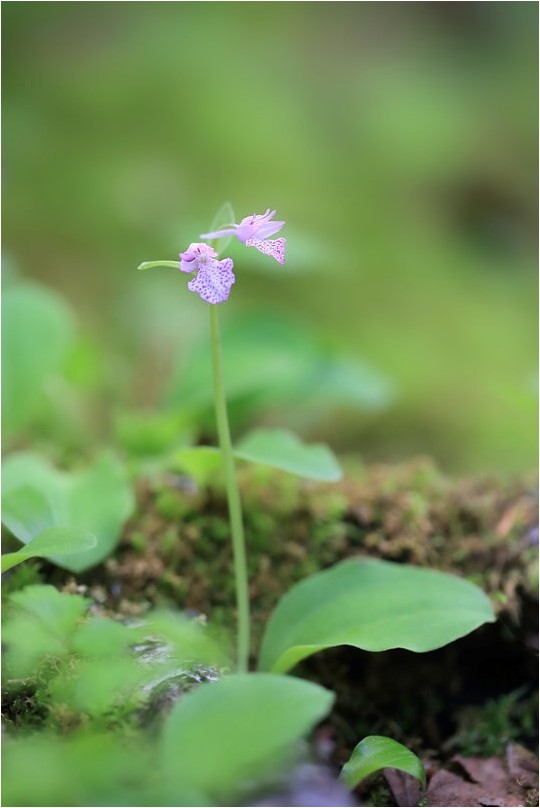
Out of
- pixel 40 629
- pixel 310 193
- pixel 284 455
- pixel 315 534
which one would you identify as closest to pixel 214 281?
pixel 284 455

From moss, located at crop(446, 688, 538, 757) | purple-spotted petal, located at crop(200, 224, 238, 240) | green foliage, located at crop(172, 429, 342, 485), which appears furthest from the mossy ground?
purple-spotted petal, located at crop(200, 224, 238, 240)

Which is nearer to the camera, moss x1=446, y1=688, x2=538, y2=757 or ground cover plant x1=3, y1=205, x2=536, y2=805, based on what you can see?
ground cover plant x1=3, y1=205, x2=536, y2=805

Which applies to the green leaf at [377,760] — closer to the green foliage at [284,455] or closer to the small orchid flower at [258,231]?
the green foliage at [284,455]

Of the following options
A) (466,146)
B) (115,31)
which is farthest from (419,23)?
(115,31)

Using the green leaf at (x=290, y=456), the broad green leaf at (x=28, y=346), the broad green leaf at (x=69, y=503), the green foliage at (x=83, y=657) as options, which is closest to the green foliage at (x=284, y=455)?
the green leaf at (x=290, y=456)

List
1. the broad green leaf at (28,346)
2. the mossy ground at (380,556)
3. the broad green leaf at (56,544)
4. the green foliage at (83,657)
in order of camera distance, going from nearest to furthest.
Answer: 1. the green foliage at (83,657)
2. the broad green leaf at (56,544)
3. the mossy ground at (380,556)
4. the broad green leaf at (28,346)

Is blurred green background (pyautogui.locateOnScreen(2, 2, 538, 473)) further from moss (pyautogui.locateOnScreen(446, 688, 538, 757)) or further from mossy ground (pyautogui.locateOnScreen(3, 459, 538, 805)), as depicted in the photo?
moss (pyautogui.locateOnScreen(446, 688, 538, 757))

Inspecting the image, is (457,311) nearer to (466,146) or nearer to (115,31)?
(466,146)

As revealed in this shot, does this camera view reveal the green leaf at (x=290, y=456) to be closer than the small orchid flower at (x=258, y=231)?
No
